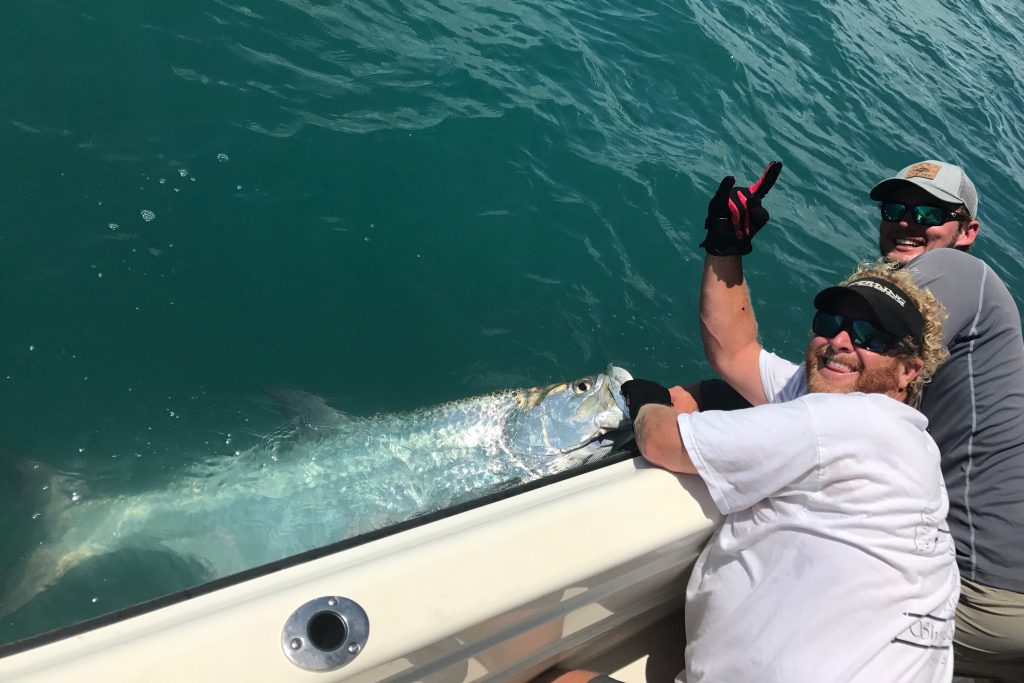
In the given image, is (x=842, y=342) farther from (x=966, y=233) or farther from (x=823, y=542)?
(x=966, y=233)

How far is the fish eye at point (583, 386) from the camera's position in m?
3.52

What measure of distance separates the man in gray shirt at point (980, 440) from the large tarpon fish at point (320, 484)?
122 cm

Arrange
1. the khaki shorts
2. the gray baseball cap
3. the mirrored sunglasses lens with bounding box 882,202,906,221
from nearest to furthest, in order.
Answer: the khaki shorts, the gray baseball cap, the mirrored sunglasses lens with bounding box 882,202,906,221

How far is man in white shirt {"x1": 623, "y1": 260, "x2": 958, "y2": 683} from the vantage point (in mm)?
1769

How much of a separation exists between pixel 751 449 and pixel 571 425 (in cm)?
161

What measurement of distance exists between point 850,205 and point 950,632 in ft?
20.6

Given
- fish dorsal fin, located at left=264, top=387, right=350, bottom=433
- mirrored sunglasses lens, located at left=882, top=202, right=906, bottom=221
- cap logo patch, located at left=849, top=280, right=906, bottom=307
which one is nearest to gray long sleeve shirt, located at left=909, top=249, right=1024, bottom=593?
cap logo patch, located at left=849, top=280, right=906, bottom=307

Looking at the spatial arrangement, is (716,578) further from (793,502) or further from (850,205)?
(850,205)

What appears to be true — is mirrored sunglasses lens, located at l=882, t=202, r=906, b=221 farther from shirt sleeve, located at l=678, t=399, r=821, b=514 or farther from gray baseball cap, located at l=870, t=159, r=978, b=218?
shirt sleeve, located at l=678, t=399, r=821, b=514

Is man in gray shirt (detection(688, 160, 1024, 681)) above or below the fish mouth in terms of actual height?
above

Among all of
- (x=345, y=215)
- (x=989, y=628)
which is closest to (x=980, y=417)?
(x=989, y=628)

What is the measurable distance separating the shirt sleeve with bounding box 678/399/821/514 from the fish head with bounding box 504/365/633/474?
3.93ft

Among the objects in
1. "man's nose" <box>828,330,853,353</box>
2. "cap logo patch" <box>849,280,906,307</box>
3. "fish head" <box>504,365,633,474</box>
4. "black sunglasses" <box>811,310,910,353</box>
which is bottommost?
"fish head" <box>504,365,633,474</box>

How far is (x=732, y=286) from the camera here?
2801mm
